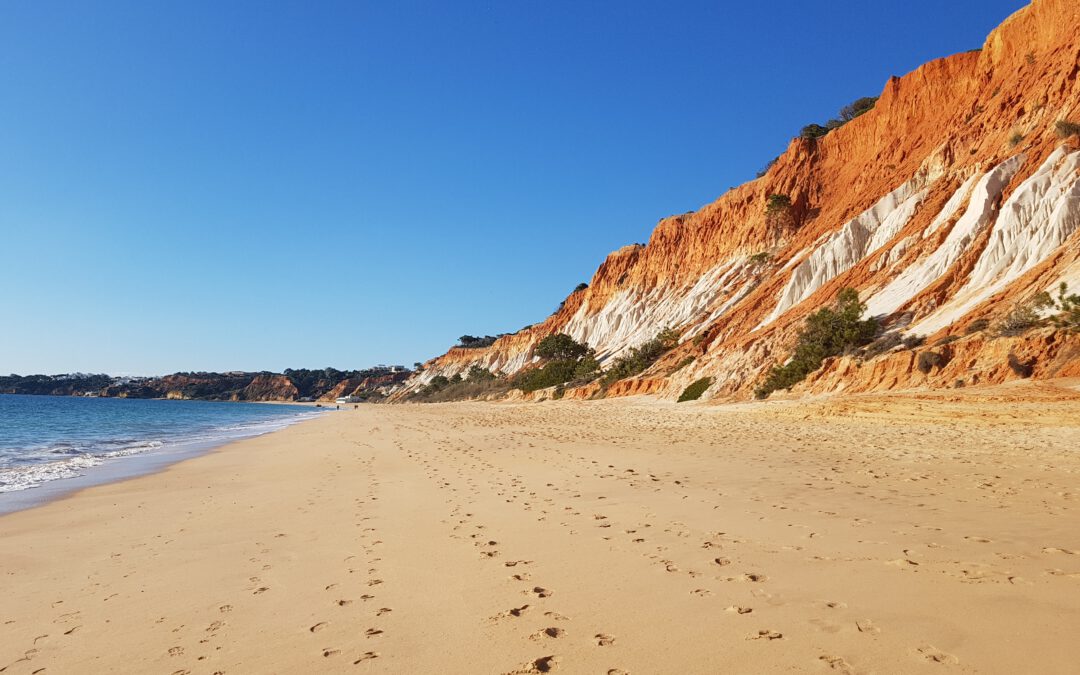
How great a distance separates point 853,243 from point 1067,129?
37.5 ft

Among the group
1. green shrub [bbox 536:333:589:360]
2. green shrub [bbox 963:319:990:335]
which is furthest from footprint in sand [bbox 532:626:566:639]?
A: green shrub [bbox 536:333:589:360]

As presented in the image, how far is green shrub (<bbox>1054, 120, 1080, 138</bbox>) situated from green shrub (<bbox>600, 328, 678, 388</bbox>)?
23598 mm

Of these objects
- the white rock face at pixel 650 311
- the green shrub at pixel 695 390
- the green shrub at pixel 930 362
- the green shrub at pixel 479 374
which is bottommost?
the green shrub at pixel 695 390

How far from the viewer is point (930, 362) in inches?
774

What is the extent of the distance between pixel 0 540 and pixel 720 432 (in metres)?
14.7

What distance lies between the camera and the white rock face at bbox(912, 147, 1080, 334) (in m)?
24.2

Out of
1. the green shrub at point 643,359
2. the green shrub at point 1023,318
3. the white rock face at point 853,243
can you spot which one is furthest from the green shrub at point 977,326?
the green shrub at point 643,359

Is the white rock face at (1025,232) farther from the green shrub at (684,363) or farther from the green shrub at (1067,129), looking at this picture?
the green shrub at (684,363)

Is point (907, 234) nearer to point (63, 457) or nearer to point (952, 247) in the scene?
point (952, 247)

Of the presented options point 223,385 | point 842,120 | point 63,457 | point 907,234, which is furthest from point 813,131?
point 223,385

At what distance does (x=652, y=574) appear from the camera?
469 centimetres

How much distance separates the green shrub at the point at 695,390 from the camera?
2991cm

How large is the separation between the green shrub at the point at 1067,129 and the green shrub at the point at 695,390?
810 inches

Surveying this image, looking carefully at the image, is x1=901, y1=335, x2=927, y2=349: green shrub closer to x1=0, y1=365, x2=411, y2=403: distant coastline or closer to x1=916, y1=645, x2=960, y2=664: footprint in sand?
x1=916, y1=645, x2=960, y2=664: footprint in sand
